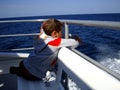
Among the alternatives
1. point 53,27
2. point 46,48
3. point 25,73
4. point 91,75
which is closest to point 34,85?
point 25,73

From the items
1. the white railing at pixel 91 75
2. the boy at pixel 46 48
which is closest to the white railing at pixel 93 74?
the white railing at pixel 91 75

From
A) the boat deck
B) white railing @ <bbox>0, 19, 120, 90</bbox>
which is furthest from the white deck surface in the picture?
white railing @ <bbox>0, 19, 120, 90</bbox>

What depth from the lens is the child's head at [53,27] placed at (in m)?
2.13

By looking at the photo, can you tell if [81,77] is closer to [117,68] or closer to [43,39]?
[43,39]

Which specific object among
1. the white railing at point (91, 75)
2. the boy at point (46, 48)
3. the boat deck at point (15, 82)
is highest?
the white railing at point (91, 75)

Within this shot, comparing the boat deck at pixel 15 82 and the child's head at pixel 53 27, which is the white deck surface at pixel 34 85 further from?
the child's head at pixel 53 27

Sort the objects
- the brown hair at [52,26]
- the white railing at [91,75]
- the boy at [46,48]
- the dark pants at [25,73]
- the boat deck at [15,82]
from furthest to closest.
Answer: the dark pants at [25,73]
the boat deck at [15,82]
the brown hair at [52,26]
the boy at [46,48]
the white railing at [91,75]

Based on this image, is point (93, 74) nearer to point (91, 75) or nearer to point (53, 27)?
point (91, 75)

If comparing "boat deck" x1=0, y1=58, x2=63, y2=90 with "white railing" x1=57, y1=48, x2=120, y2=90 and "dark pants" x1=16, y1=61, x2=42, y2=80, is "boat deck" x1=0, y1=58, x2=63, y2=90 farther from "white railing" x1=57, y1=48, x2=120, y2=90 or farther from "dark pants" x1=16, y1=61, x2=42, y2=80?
"white railing" x1=57, y1=48, x2=120, y2=90

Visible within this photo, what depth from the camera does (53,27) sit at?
7.03 ft

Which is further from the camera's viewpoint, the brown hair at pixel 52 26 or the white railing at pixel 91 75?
the brown hair at pixel 52 26

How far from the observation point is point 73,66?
4.64 ft

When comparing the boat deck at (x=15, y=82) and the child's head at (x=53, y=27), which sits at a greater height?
the child's head at (x=53, y=27)

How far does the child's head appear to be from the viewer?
213 cm
